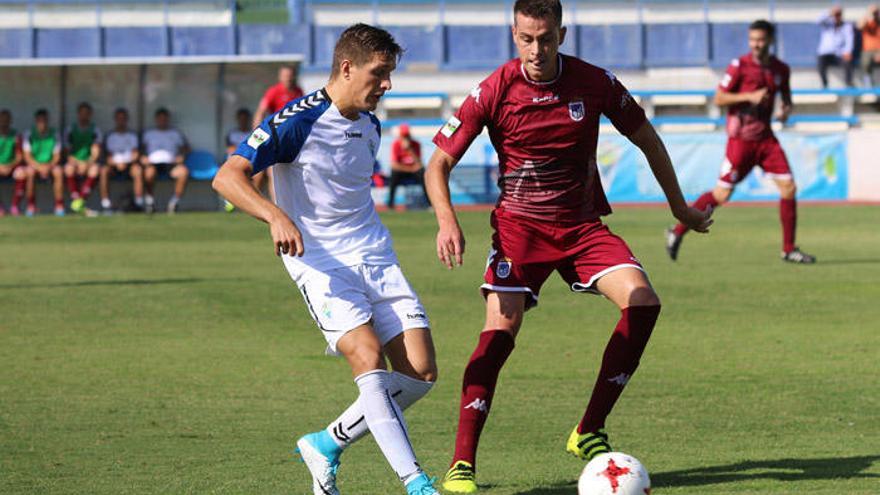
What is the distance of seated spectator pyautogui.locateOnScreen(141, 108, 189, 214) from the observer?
2684cm

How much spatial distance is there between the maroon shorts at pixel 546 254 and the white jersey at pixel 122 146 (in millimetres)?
21279

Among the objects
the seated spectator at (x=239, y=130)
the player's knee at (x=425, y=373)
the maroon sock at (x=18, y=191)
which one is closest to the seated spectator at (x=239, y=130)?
the seated spectator at (x=239, y=130)

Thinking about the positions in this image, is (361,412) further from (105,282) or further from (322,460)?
(105,282)

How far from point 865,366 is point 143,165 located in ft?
64.4

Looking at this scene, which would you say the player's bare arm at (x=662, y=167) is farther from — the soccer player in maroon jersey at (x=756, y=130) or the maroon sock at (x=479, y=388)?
the soccer player in maroon jersey at (x=756, y=130)

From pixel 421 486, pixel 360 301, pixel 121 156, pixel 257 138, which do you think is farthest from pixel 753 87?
pixel 121 156

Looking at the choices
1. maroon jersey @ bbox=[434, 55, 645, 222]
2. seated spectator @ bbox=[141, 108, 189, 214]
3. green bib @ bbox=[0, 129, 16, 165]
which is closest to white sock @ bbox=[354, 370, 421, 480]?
maroon jersey @ bbox=[434, 55, 645, 222]

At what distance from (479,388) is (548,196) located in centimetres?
94

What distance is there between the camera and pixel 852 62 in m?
33.6

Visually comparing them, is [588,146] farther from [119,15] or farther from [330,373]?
[119,15]

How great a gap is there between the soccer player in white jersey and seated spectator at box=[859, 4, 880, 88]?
96.7 ft

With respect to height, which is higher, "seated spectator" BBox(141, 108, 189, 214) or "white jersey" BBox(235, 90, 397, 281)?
"white jersey" BBox(235, 90, 397, 281)

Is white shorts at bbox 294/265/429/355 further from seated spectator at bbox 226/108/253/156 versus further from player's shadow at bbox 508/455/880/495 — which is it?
seated spectator at bbox 226/108/253/156

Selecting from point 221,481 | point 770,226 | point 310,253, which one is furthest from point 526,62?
point 770,226
